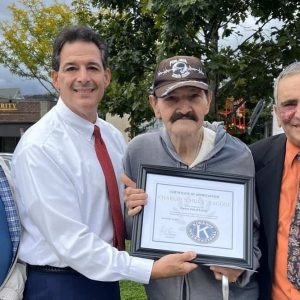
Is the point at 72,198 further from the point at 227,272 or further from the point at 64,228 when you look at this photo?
the point at 227,272

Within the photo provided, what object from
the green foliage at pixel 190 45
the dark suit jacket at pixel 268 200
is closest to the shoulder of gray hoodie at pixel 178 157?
the dark suit jacket at pixel 268 200

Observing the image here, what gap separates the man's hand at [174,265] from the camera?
2.33 metres

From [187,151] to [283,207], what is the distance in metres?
0.57

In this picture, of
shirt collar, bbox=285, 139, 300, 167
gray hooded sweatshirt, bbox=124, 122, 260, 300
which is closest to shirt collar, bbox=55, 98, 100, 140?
gray hooded sweatshirt, bbox=124, 122, 260, 300

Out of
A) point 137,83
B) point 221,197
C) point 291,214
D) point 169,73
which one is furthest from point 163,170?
point 137,83

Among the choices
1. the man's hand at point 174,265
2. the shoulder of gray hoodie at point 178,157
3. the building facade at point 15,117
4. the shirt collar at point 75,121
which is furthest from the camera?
the building facade at point 15,117

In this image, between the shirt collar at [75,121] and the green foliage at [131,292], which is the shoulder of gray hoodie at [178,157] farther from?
the green foliage at [131,292]

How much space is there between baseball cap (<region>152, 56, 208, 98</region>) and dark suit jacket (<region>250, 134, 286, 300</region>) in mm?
524

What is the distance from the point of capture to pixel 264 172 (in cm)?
268

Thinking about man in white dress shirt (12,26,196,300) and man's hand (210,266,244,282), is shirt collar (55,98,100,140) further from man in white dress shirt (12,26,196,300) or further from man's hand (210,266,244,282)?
man's hand (210,266,244,282)

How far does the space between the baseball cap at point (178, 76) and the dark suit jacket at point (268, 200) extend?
20.6 inches

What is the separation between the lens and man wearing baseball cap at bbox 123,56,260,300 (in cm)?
252

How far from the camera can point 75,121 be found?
8.97 ft

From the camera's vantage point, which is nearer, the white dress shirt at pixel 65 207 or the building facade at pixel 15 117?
the white dress shirt at pixel 65 207
